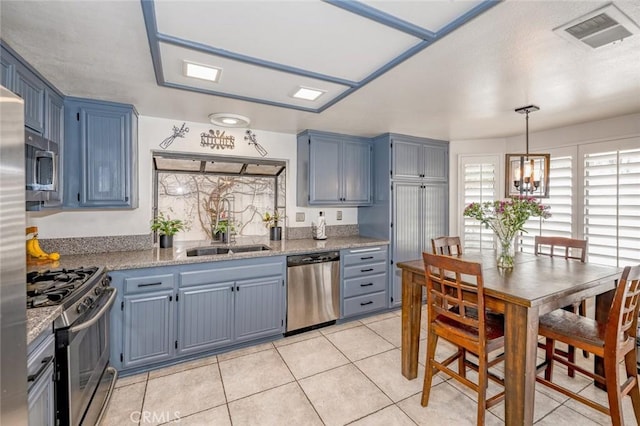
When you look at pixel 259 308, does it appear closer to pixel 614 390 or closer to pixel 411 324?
pixel 411 324

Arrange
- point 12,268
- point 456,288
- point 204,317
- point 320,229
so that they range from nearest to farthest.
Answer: point 12,268 → point 456,288 → point 204,317 → point 320,229

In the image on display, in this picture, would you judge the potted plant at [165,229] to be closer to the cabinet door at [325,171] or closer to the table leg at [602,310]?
the cabinet door at [325,171]

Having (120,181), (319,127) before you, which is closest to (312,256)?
(319,127)

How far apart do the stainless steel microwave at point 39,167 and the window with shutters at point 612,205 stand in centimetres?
502

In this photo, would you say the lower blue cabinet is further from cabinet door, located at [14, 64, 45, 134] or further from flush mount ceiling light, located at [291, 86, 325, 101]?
flush mount ceiling light, located at [291, 86, 325, 101]

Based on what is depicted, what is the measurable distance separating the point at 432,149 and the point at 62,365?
13.9ft

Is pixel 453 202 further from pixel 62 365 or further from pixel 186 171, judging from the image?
pixel 62 365

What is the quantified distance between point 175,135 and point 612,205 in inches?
189

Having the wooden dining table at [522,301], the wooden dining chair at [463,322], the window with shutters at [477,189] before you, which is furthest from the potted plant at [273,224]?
the window with shutters at [477,189]

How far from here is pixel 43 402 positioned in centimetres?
128

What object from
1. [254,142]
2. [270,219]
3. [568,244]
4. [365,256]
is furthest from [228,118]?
[568,244]

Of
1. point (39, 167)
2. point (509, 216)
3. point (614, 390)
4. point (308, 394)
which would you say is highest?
point (39, 167)

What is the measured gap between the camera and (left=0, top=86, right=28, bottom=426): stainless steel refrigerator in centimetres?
84

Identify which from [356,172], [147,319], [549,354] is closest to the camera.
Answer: [549,354]
